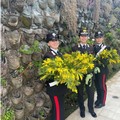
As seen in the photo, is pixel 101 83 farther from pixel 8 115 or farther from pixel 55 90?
pixel 8 115

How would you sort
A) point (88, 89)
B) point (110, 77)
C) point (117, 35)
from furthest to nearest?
point (117, 35) < point (110, 77) < point (88, 89)

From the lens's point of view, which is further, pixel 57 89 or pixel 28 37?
pixel 28 37

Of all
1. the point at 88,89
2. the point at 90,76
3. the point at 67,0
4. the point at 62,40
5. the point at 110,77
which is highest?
the point at 67,0

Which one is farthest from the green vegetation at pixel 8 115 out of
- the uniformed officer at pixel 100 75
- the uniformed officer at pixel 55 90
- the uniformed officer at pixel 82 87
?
the uniformed officer at pixel 100 75

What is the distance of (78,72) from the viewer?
3184 millimetres

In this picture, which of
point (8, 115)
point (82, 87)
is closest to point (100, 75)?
point (82, 87)

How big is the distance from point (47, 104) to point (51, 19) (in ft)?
4.92

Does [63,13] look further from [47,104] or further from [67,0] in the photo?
[47,104]

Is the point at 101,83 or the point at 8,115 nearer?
the point at 8,115

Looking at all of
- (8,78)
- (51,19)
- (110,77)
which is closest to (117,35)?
(110,77)

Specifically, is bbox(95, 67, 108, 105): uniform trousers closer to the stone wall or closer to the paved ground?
the paved ground

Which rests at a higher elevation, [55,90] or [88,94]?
[55,90]

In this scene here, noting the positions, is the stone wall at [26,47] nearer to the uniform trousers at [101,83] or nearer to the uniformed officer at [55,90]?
the uniformed officer at [55,90]

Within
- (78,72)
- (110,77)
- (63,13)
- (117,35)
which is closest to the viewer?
(78,72)
